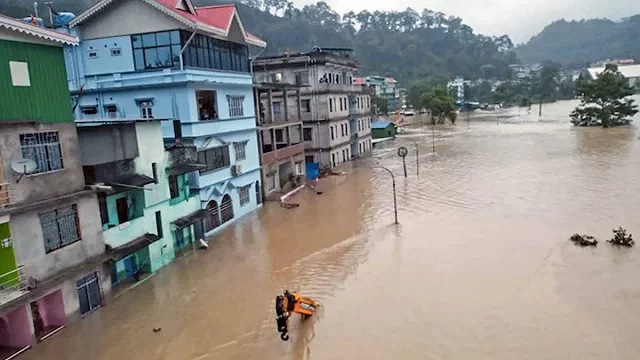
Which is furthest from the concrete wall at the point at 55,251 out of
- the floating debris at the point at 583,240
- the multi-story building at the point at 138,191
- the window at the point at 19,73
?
the floating debris at the point at 583,240

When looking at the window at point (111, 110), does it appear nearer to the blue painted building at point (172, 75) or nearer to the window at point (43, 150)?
the blue painted building at point (172, 75)

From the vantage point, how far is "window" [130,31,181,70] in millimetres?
22156

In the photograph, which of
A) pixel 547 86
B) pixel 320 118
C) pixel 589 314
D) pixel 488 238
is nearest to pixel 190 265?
pixel 488 238

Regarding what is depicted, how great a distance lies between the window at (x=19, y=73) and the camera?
13.1 m

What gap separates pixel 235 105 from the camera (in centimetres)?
2623

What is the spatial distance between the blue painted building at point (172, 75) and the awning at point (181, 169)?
446 mm

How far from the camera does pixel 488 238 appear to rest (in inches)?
825

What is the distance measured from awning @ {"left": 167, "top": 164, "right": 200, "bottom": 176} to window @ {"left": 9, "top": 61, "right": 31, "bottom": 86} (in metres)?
6.87

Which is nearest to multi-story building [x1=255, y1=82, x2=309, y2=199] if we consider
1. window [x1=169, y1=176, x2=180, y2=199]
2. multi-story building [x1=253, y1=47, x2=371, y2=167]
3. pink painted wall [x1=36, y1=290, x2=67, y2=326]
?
multi-story building [x1=253, y1=47, x2=371, y2=167]

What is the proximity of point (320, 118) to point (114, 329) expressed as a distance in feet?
94.0

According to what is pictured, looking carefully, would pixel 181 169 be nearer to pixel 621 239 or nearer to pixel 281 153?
pixel 281 153

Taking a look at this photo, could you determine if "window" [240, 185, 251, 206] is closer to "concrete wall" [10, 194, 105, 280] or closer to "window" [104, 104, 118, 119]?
"window" [104, 104, 118, 119]

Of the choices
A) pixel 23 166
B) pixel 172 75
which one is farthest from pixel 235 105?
pixel 23 166

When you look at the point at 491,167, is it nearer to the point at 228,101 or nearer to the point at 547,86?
the point at 228,101
